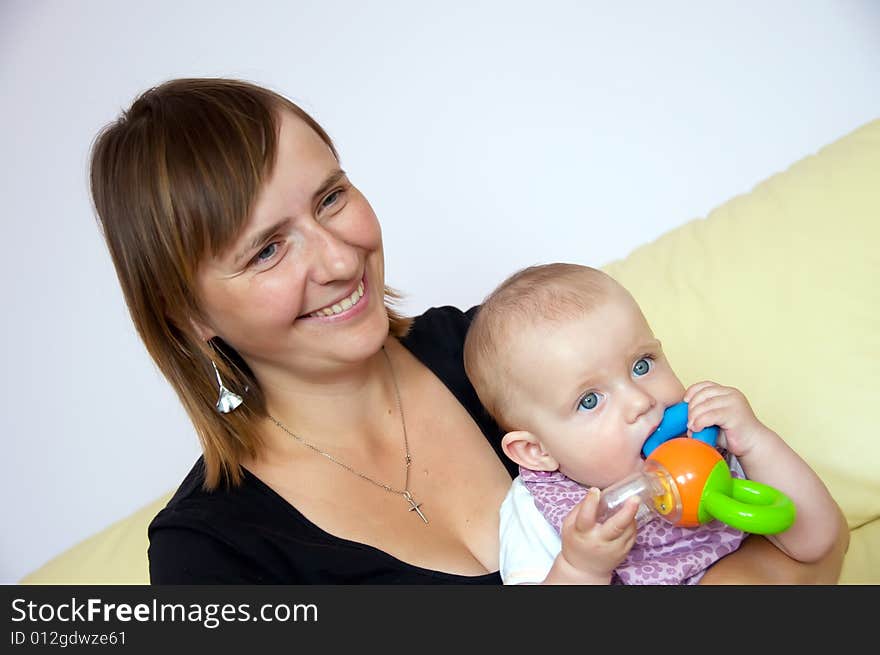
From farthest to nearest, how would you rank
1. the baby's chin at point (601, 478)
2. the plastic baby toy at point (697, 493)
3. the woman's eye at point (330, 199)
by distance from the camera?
1. the woman's eye at point (330, 199)
2. the baby's chin at point (601, 478)
3. the plastic baby toy at point (697, 493)

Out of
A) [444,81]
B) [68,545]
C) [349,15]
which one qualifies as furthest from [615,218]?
[68,545]

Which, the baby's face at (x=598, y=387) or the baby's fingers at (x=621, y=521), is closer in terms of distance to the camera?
the baby's fingers at (x=621, y=521)

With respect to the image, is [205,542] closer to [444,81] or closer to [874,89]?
[444,81]

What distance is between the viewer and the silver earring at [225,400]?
189cm

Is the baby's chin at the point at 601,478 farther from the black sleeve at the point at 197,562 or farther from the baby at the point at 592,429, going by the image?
the black sleeve at the point at 197,562

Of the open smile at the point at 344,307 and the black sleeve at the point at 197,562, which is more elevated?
the open smile at the point at 344,307

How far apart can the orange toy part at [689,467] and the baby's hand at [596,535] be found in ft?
0.25

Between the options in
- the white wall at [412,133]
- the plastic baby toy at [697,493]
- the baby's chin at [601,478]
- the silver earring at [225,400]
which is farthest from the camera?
the white wall at [412,133]

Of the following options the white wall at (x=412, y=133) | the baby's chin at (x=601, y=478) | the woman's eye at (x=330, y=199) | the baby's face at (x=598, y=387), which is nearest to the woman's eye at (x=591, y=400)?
the baby's face at (x=598, y=387)

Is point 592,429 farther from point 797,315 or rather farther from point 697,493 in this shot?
point 797,315

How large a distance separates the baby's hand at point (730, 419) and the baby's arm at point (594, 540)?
19 centimetres

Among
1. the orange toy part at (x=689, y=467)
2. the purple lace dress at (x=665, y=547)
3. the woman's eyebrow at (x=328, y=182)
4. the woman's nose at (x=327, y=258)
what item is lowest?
the purple lace dress at (x=665, y=547)

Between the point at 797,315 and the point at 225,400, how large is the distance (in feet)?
4.56

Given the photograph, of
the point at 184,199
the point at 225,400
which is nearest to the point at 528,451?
the point at 225,400
